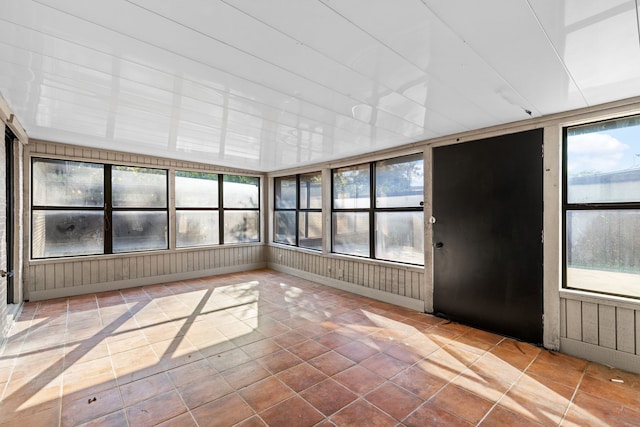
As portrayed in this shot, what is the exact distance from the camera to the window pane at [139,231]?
5.12 metres

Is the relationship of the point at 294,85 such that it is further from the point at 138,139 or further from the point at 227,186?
the point at 227,186

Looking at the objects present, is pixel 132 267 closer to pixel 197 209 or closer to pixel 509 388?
pixel 197 209

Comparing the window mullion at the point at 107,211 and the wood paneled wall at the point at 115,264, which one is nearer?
the wood paneled wall at the point at 115,264

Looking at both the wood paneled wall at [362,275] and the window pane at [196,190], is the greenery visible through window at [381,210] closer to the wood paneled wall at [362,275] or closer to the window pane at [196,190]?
the wood paneled wall at [362,275]

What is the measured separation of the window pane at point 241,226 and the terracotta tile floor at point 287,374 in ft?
9.00

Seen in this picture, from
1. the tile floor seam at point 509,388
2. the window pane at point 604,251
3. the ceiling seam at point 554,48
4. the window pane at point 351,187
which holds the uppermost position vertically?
the ceiling seam at point 554,48

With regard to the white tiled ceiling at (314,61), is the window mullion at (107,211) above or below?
below

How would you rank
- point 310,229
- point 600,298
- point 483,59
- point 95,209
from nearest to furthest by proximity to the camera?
point 483,59, point 600,298, point 95,209, point 310,229

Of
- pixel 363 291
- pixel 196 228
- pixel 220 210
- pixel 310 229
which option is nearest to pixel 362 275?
pixel 363 291

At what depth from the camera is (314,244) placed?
5902 mm

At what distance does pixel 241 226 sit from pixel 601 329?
605 centimetres

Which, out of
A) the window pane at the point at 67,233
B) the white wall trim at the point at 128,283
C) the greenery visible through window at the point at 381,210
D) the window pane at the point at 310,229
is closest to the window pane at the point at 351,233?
the greenery visible through window at the point at 381,210

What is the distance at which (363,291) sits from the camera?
15.5ft

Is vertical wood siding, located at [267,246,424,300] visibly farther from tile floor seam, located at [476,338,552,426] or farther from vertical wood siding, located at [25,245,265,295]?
tile floor seam, located at [476,338,552,426]
